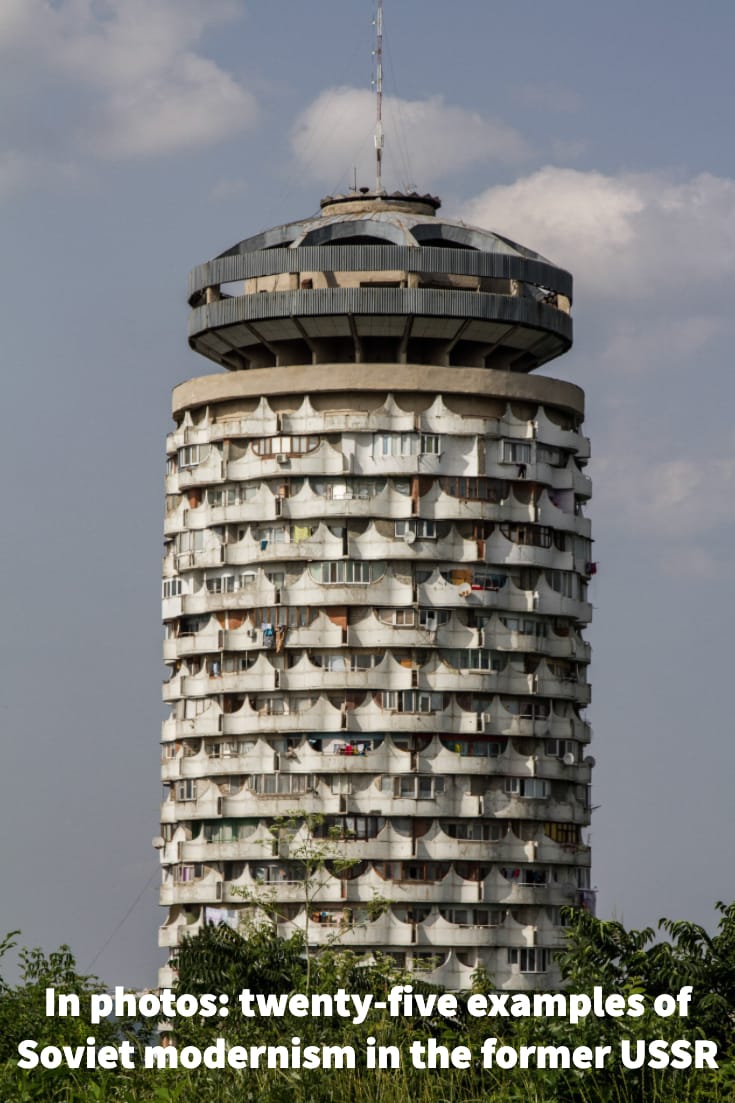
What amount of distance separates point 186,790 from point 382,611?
32.1ft

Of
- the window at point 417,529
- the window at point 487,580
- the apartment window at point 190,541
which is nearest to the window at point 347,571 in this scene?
the window at point 417,529

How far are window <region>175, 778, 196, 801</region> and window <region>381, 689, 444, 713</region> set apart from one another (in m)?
7.89

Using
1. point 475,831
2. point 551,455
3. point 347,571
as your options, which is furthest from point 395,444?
point 475,831

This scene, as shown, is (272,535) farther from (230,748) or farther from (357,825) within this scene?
(357,825)

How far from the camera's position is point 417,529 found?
268 feet

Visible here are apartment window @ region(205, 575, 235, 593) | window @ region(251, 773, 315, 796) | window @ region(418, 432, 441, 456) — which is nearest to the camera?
window @ region(251, 773, 315, 796)

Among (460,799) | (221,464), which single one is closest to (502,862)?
(460,799)

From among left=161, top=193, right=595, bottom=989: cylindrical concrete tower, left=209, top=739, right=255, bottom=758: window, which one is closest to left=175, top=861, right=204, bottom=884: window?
left=161, top=193, right=595, bottom=989: cylindrical concrete tower

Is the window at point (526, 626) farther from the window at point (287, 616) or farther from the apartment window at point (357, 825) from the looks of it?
the apartment window at point (357, 825)

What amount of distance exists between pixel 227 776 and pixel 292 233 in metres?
19.1

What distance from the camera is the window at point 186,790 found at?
83.9 m

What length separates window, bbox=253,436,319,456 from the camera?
82.3 m

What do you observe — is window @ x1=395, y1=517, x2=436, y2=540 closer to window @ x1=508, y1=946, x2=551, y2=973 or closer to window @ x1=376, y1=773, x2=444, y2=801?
window @ x1=376, y1=773, x2=444, y2=801

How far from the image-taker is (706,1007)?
51188 mm
